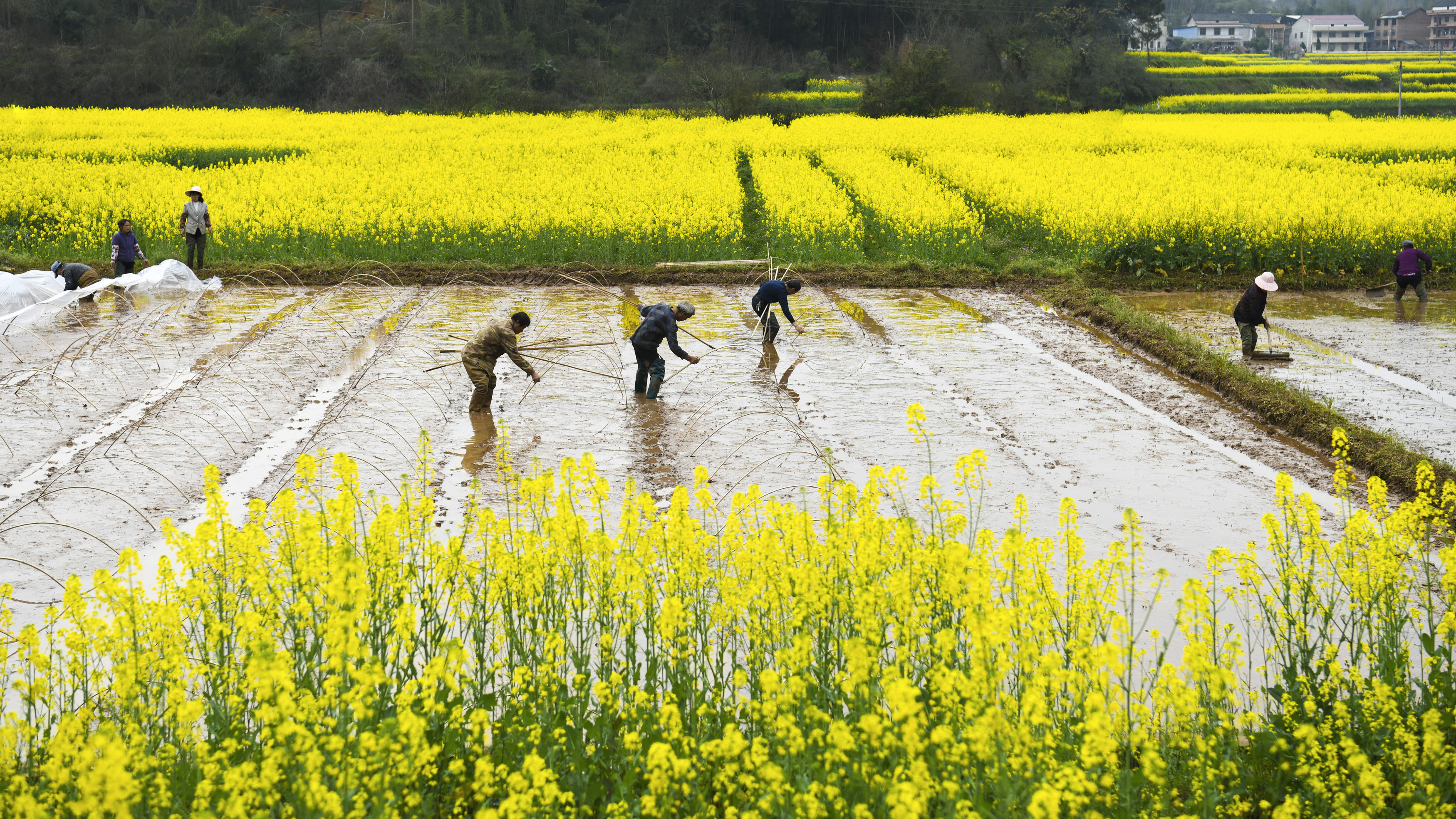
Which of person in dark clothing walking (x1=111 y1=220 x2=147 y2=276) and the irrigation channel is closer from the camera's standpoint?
the irrigation channel

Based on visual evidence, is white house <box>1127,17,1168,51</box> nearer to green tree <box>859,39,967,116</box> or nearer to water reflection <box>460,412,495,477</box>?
green tree <box>859,39,967,116</box>

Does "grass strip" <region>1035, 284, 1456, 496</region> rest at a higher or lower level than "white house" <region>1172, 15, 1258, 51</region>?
lower

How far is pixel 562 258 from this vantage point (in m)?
19.8

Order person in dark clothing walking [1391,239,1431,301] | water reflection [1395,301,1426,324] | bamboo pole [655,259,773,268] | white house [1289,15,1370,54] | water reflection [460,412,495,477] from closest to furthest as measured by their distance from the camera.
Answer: water reflection [460,412,495,477] → water reflection [1395,301,1426,324] → person in dark clothing walking [1391,239,1431,301] → bamboo pole [655,259,773,268] → white house [1289,15,1370,54]

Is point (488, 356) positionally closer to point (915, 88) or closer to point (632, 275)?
point (632, 275)

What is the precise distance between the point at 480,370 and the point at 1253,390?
26.6ft

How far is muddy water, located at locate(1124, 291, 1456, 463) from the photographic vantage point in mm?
10883

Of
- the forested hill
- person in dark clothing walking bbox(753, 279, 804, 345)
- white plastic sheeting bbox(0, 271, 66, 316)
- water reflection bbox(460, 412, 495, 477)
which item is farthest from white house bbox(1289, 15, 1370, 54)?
water reflection bbox(460, 412, 495, 477)

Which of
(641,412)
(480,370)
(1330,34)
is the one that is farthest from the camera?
(1330,34)

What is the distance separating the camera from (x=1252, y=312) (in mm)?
12773

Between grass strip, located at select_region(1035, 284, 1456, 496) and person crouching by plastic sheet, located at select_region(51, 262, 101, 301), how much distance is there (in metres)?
14.9

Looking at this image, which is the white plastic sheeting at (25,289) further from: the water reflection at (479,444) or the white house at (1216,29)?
the white house at (1216,29)

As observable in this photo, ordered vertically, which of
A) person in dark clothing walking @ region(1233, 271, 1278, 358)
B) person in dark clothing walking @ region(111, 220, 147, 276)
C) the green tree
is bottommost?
person in dark clothing walking @ region(1233, 271, 1278, 358)

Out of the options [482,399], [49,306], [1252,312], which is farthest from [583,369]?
[49,306]
